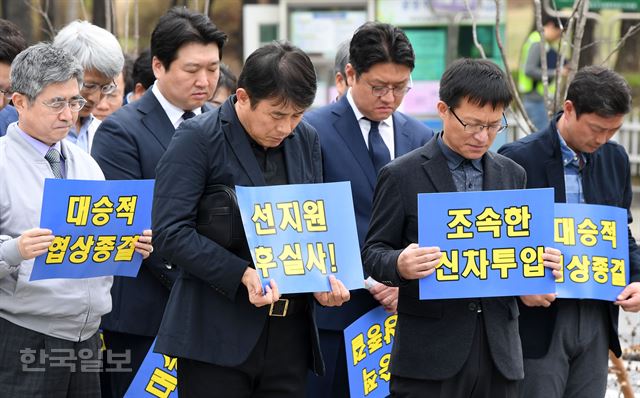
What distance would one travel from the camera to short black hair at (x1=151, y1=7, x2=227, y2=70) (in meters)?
5.22

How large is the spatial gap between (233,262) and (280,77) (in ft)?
2.22

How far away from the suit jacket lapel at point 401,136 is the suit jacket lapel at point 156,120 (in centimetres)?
107

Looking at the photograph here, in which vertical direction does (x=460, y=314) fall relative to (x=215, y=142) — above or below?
below

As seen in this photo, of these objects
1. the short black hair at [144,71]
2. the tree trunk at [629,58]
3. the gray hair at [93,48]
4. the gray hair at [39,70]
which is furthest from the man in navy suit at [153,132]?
the tree trunk at [629,58]

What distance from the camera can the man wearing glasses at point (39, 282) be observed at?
441cm

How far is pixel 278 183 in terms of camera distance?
4137mm

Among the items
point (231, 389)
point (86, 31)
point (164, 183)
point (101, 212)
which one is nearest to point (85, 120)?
point (86, 31)

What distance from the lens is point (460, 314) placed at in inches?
163

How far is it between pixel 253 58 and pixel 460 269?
3.60ft

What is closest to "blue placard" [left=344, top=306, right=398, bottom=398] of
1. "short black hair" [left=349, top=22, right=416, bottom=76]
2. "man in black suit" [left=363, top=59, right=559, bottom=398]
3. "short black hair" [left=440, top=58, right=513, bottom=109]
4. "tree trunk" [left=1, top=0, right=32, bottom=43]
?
"man in black suit" [left=363, top=59, right=559, bottom=398]

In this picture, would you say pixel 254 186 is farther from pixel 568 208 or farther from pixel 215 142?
pixel 568 208

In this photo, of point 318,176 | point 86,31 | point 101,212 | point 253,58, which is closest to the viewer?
point 253,58

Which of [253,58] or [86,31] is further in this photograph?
[86,31]

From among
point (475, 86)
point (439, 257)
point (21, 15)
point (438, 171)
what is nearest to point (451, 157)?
point (438, 171)
